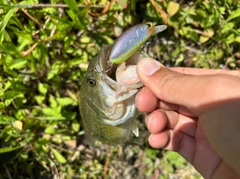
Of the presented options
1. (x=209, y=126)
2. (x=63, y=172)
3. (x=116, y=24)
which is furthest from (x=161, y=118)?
(x=63, y=172)

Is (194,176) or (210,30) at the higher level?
(210,30)

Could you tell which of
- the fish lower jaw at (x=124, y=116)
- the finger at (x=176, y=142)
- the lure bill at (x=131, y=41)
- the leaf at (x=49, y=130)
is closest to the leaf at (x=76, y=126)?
the leaf at (x=49, y=130)

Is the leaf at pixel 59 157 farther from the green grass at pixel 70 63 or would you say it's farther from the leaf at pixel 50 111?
the leaf at pixel 50 111

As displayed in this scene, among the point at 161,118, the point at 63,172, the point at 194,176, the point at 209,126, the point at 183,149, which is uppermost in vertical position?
the point at 209,126

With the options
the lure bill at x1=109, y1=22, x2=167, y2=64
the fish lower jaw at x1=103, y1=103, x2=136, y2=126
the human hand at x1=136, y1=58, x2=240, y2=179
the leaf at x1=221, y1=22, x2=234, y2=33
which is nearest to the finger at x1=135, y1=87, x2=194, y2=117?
the human hand at x1=136, y1=58, x2=240, y2=179

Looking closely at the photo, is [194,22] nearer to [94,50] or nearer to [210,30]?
[210,30]

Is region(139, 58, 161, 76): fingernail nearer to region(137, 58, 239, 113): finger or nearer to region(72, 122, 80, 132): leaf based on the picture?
region(137, 58, 239, 113): finger

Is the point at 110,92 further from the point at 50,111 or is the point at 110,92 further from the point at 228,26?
the point at 228,26
